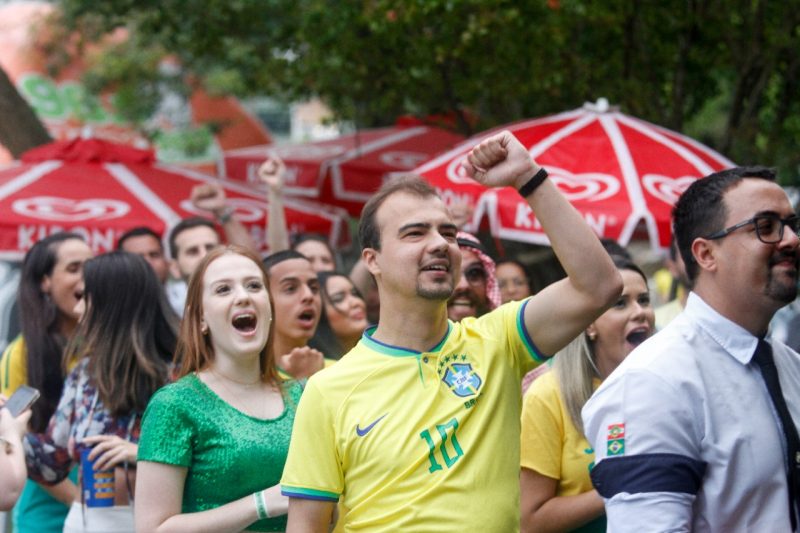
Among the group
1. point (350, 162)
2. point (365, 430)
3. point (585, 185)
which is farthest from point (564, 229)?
point (350, 162)

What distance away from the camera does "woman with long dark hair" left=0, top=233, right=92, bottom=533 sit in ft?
18.2

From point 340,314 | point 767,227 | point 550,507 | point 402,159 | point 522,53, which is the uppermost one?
point 522,53

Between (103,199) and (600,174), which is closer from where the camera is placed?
(600,174)

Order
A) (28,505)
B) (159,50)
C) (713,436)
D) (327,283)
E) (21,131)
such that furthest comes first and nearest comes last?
(159,50)
(21,131)
(327,283)
(28,505)
(713,436)

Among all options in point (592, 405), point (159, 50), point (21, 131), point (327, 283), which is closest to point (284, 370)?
point (327, 283)

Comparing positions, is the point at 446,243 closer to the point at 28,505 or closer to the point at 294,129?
the point at 28,505

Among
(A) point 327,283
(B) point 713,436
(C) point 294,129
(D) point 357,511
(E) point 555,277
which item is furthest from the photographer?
(C) point 294,129

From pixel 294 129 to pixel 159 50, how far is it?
19763 millimetres

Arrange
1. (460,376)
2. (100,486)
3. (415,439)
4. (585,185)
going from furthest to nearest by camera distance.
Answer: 1. (585,185)
2. (100,486)
3. (460,376)
4. (415,439)

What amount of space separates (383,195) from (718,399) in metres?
1.17

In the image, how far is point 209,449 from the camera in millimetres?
4051

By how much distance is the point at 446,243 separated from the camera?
3.47m

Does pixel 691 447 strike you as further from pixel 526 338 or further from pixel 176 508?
pixel 176 508

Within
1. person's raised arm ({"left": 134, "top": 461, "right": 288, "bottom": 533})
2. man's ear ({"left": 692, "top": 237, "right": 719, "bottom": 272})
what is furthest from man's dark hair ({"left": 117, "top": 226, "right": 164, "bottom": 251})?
man's ear ({"left": 692, "top": 237, "right": 719, "bottom": 272})
